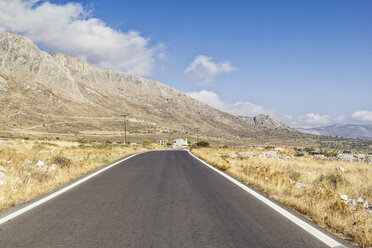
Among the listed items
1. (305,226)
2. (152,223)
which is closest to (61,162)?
(152,223)

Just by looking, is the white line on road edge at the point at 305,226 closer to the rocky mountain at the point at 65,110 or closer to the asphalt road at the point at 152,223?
the asphalt road at the point at 152,223

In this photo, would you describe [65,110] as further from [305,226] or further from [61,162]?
[305,226]

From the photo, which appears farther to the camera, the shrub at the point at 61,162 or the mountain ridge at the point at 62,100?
the mountain ridge at the point at 62,100

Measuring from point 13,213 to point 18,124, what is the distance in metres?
88.9

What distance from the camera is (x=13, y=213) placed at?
5.11 metres

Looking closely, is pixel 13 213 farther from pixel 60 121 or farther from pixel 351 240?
pixel 60 121

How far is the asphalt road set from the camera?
3.70m

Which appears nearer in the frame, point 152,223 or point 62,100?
point 152,223

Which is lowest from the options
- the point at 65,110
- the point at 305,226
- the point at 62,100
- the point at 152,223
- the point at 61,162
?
the point at 305,226

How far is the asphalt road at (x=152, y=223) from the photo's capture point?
370 cm

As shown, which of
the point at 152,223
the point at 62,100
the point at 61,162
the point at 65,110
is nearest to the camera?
the point at 152,223

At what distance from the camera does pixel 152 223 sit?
445 cm

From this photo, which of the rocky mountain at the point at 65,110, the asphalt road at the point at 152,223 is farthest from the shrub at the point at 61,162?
the rocky mountain at the point at 65,110

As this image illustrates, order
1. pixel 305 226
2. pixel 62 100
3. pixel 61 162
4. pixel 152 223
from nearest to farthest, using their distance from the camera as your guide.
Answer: pixel 152 223
pixel 305 226
pixel 61 162
pixel 62 100
